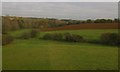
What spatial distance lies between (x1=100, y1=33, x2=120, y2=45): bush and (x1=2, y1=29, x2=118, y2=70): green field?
7.0 inches

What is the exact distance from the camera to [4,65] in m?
5.32

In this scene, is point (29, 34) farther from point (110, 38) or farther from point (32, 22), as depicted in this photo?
point (110, 38)

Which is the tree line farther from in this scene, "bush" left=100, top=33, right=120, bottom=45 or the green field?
"bush" left=100, top=33, right=120, bottom=45

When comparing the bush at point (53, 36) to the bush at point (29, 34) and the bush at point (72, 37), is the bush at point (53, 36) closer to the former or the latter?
the bush at point (72, 37)

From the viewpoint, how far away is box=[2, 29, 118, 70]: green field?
519 cm

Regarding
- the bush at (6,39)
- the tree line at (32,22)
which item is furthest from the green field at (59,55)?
the tree line at (32,22)

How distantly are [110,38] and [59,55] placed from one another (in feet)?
7.35

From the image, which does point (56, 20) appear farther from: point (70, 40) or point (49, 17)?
point (70, 40)

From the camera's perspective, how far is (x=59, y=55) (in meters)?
6.07

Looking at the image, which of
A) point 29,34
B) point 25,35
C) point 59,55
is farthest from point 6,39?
point 59,55

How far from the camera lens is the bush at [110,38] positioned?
7.13 metres

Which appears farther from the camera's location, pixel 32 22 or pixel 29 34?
pixel 29 34

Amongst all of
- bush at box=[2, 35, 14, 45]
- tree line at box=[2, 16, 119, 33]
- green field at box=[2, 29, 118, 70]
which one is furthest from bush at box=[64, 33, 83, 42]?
bush at box=[2, 35, 14, 45]

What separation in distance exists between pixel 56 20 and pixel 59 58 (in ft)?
5.04
